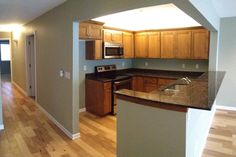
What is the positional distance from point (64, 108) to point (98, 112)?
1193mm

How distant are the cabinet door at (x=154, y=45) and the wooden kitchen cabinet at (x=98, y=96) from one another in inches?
73.8

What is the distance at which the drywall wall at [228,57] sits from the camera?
17.2 feet

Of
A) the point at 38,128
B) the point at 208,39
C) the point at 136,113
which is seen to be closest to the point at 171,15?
the point at 208,39

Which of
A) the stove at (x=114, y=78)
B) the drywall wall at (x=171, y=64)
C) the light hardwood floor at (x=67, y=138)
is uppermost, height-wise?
the drywall wall at (x=171, y=64)

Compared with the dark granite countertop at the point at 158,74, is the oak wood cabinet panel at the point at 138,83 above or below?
below

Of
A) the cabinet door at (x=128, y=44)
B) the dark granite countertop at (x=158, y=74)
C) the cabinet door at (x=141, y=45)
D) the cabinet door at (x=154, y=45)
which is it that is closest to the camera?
the dark granite countertop at (x=158, y=74)

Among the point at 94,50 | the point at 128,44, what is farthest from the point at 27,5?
the point at 128,44

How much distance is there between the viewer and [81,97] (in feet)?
17.2

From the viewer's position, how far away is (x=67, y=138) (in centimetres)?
368

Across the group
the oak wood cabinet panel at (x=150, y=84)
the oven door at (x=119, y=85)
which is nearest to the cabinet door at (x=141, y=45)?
the oak wood cabinet panel at (x=150, y=84)

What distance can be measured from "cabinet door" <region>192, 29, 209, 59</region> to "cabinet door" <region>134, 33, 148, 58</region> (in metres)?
1.42

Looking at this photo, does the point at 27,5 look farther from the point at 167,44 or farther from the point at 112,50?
the point at 167,44

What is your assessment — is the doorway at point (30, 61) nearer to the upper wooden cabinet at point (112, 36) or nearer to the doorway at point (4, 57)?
the upper wooden cabinet at point (112, 36)

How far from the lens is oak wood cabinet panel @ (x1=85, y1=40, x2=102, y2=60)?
→ 494cm
